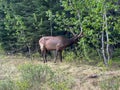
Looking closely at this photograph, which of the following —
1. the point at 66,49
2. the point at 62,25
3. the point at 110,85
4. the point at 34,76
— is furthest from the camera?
the point at 66,49

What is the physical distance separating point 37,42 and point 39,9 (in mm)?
1748

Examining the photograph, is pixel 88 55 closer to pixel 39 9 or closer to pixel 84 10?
pixel 84 10

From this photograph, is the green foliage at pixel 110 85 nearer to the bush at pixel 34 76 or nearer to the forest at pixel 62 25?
the bush at pixel 34 76

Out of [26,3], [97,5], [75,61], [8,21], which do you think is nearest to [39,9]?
[26,3]

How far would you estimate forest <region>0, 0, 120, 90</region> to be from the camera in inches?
370

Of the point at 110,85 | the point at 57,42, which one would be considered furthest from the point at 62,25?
the point at 110,85

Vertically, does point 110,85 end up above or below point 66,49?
above

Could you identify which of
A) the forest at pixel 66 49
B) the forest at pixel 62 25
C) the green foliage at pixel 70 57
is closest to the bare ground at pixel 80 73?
the forest at pixel 66 49

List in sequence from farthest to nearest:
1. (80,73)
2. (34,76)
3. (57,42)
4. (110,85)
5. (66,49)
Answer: (66,49)
(57,42)
(80,73)
(34,76)
(110,85)

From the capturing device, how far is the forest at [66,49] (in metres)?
9.39

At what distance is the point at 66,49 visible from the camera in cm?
1473

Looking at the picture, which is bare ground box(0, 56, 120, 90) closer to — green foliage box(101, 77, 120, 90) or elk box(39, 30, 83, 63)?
green foliage box(101, 77, 120, 90)

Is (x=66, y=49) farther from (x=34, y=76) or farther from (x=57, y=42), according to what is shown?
(x=34, y=76)

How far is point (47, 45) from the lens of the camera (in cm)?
1370
